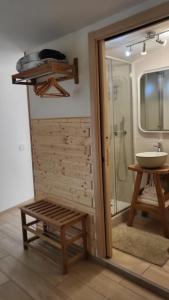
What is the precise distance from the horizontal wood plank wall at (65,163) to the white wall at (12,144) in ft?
3.31

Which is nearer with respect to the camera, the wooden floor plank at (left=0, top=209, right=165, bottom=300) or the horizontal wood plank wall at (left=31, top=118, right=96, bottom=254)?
the wooden floor plank at (left=0, top=209, right=165, bottom=300)

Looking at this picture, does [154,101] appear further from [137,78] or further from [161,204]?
[161,204]

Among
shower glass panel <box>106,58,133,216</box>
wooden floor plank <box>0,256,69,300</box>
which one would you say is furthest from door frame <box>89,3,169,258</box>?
shower glass panel <box>106,58,133,216</box>

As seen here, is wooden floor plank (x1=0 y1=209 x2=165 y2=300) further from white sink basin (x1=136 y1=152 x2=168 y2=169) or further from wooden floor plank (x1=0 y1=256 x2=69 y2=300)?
white sink basin (x1=136 y1=152 x2=168 y2=169)

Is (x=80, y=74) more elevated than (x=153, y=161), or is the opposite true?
(x=80, y=74)

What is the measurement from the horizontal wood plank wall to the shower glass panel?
0.81 metres

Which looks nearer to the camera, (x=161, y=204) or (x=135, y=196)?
(x=161, y=204)

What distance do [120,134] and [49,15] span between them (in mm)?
1816

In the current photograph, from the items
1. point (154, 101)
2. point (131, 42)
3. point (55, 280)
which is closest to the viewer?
point (55, 280)

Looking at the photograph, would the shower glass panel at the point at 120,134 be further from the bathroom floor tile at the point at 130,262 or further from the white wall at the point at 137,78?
the bathroom floor tile at the point at 130,262

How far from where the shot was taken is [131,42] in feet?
8.68

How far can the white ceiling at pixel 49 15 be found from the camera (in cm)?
166

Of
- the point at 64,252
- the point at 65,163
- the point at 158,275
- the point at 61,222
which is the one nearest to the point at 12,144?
the point at 65,163

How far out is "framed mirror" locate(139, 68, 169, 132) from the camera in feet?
10.1
